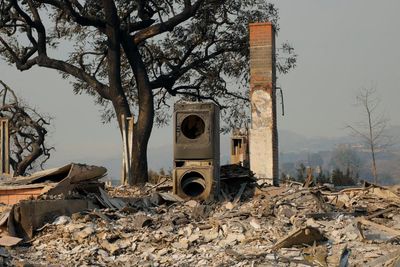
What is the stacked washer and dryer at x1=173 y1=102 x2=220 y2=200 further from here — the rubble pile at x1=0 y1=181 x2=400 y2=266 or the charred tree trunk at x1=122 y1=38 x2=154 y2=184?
the charred tree trunk at x1=122 y1=38 x2=154 y2=184

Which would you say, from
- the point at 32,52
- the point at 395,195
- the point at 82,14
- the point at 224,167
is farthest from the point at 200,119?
the point at 32,52

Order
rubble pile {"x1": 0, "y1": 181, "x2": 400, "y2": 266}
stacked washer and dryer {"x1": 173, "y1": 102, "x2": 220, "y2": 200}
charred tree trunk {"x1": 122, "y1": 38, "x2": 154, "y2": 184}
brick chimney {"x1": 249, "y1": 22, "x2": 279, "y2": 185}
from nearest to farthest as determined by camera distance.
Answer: rubble pile {"x1": 0, "y1": 181, "x2": 400, "y2": 266}, stacked washer and dryer {"x1": 173, "y1": 102, "x2": 220, "y2": 200}, brick chimney {"x1": 249, "y1": 22, "x2": 279, "y2": 185}, charred tree trunk {"x1": 122, "y1": 38, "x2": 154, "y2": 184}

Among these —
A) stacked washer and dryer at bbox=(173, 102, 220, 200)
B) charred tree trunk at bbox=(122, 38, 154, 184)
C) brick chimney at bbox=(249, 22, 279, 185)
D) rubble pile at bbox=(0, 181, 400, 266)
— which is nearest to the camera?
rubble pile at bbox=(0, 181, 400, 266)

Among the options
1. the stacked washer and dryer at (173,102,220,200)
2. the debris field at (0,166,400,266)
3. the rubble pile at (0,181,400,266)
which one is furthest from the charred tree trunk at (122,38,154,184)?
the rubble pile at (0,181,400,266)

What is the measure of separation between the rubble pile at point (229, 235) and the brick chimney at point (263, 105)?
4987mm

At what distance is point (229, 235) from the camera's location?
1008 cm

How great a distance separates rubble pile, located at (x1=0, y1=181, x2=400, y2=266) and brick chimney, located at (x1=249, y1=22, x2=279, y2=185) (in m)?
4.99

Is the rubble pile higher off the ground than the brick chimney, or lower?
lower

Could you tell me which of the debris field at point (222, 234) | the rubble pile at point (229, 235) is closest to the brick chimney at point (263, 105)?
the debris field at point (222, 234)

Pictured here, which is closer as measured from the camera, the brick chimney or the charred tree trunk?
the brick chimney

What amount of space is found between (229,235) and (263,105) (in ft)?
27.0

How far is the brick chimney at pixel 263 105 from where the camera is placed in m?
17.7

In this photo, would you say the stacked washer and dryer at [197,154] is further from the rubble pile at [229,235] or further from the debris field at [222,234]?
the rubble pile at [229,235]

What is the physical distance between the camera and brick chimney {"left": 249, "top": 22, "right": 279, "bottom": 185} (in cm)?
1772
